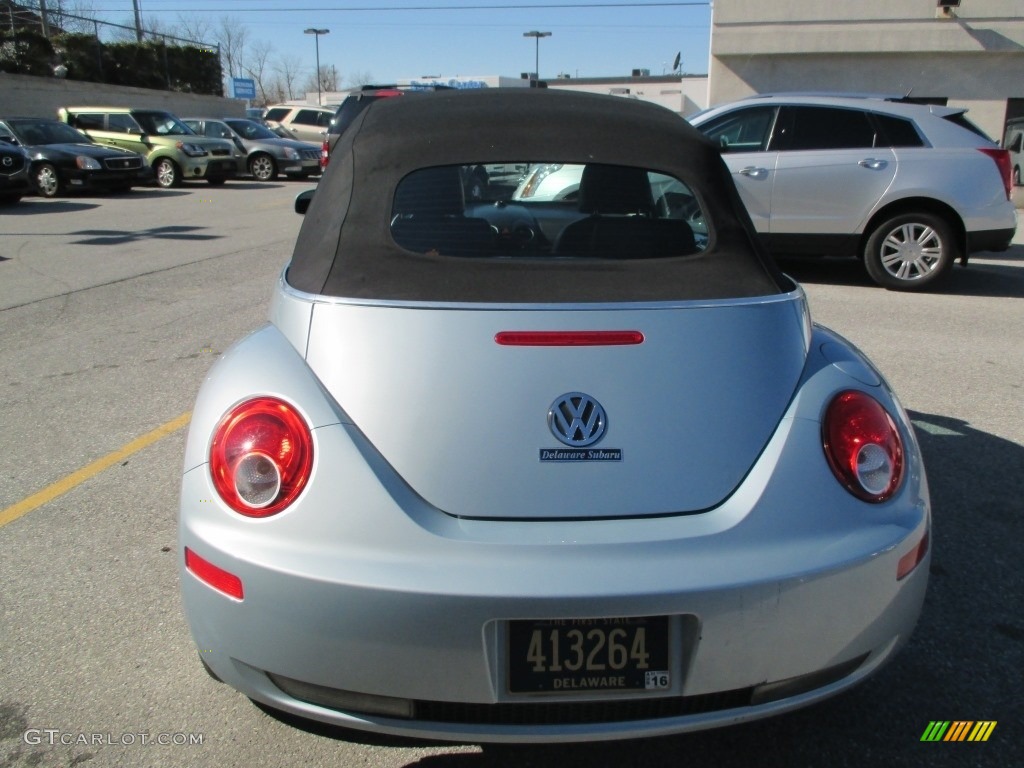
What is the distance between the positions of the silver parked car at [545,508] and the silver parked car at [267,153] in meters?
22.6

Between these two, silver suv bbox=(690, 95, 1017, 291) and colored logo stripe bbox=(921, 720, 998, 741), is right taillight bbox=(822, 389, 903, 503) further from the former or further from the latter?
silver suv bbox=(690, 95, 1017, 291)

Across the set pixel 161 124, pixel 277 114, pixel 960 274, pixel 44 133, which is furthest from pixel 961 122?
pixel 277 114

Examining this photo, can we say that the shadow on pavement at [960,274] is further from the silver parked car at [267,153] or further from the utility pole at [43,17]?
the utility pole at [43,17]

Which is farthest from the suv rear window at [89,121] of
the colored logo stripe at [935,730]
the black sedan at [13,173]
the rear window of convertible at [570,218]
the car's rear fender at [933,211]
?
the colored logo stripe at [935,730]

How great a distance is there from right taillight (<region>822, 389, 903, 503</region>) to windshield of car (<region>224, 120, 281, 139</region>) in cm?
2424

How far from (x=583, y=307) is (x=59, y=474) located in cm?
314

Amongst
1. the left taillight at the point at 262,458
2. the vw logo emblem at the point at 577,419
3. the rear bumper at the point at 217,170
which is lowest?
the rear bumper at the point at 217,170

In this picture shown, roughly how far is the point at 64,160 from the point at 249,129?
7.41 metres

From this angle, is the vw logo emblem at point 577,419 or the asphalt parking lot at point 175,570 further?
the asphalt parking lot at point 175,570

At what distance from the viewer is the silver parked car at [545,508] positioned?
6.40 ft

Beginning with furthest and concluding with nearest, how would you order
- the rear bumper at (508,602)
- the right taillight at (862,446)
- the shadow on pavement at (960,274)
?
the shadow on pavement at (960,274)
the right taillight at (862,446)
the rear bumper at (508,602)

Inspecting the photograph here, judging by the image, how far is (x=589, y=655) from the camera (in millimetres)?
1978

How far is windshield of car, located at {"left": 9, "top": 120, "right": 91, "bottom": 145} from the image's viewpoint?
60.3 ft

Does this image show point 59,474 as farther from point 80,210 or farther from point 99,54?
point 99,54
